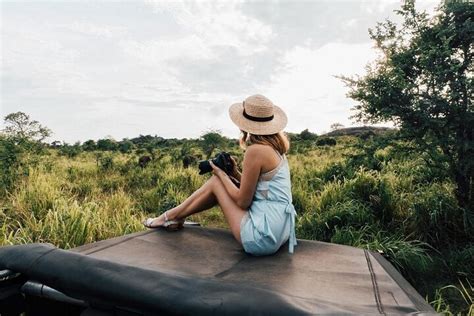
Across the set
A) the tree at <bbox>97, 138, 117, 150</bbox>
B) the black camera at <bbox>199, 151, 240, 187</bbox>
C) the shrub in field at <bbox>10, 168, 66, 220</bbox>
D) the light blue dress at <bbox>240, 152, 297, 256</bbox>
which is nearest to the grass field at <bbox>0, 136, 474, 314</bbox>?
the shrub in field at <bbox>10, 168, 66, 220</bbox>

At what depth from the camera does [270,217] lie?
309cm

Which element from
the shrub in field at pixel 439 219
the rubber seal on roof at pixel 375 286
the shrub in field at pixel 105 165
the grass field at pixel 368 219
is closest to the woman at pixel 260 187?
the rubber seal on roof at pixel 375 286

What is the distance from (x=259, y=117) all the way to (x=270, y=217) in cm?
78

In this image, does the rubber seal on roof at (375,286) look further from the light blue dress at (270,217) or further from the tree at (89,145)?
the tree at (89,145)

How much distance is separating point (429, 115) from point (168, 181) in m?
4.87

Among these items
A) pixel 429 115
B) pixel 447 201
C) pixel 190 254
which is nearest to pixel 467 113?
pixel 429 115

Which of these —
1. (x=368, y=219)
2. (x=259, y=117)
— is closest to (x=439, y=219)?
(x=368, y=219)

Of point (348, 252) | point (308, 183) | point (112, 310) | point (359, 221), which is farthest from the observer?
point (308, 183)

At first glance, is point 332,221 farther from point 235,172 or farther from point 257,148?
point 257,148

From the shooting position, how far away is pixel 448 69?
457cm

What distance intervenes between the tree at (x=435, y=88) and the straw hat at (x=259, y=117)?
2.20 metres

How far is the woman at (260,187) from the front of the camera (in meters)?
3.00

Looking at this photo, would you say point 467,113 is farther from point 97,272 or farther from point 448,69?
point 97,272

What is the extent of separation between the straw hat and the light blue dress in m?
0.27
